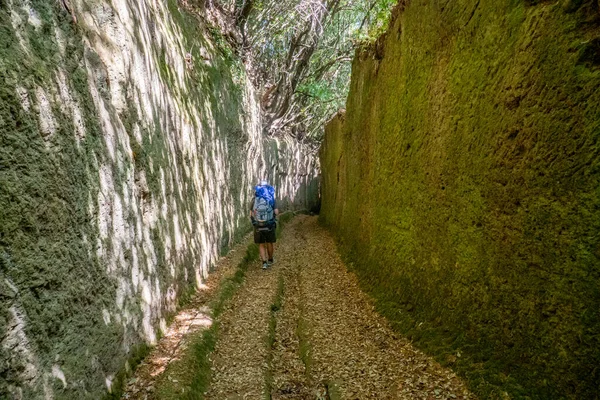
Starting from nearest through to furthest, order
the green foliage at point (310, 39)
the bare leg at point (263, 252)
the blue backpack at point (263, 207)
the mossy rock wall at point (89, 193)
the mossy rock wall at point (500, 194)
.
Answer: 1. the mossy rock wall at point (89, 193)
2. the mossy rock wall at point (500, 194)
3. the blue backpack at point (263, 207)
4. the bare leg at point (263, 252)
5. the green foliage at point (310, 39)

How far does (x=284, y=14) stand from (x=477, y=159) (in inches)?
397

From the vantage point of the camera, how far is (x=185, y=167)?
19.1ft

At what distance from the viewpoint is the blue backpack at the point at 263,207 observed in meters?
7.70

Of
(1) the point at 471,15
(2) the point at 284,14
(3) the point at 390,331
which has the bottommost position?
(3) the point at 390,331

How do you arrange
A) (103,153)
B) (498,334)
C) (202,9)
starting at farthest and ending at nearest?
(202,9)
(103,153)
(498,334)

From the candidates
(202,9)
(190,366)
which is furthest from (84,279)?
(202,9)

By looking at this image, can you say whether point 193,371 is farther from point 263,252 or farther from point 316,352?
point 263,252

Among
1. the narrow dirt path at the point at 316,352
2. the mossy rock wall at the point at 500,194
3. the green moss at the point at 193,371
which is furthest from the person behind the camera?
the narrow dirt path at the point at 316,352

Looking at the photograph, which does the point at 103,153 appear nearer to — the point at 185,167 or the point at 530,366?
the point at 185,167

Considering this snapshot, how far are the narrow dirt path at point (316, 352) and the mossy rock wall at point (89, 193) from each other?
99cm

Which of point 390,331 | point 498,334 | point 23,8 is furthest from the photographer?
point 390,331

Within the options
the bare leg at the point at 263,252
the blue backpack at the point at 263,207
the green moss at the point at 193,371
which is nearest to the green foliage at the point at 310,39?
the blue backpack at the point at 263,207

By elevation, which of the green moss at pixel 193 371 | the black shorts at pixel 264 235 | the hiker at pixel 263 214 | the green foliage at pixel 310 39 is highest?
the green foliage at pixel 310 39

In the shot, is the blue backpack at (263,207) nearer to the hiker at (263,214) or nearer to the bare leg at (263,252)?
the hiker at (263,214)
